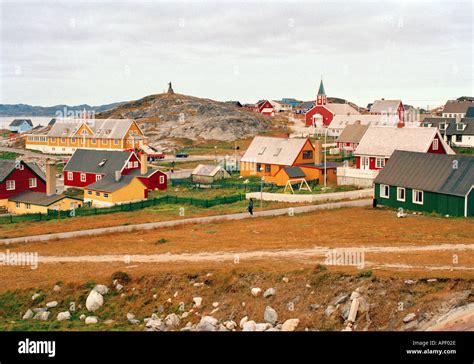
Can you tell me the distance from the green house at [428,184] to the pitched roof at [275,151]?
1741 cm

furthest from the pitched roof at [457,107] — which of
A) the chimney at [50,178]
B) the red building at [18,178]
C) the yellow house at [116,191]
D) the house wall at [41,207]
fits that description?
the chimney at [50,178]

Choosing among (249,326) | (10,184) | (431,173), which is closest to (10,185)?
(10,184)

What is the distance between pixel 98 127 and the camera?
93.8m

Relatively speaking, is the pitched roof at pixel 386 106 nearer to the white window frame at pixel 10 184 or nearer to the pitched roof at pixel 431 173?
the pitched roof at pixel 431 173

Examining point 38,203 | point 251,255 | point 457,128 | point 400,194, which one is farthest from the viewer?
point 457,128

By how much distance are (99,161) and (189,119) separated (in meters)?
65.8

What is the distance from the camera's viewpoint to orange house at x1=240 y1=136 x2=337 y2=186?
56.9m

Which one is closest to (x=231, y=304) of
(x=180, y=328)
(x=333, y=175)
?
(x=180, y=328)

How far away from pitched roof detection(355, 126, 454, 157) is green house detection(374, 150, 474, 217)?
8.28 m

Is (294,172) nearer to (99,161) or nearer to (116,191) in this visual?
(116,191)

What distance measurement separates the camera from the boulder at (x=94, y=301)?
2162 cm

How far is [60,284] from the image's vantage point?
23.5 m

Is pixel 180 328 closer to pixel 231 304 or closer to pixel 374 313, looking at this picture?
pixel 231 304
